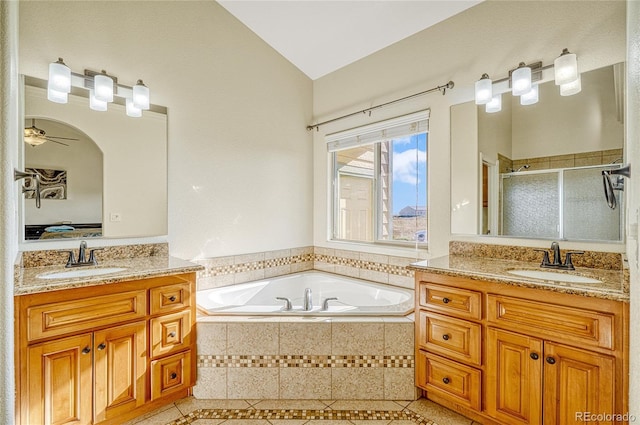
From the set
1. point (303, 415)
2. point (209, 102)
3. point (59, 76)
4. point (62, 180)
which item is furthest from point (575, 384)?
point (59, 76)

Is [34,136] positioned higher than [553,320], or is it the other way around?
[34,136]

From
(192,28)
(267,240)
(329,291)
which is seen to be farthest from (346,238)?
(192,28)

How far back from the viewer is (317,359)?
6.77ft

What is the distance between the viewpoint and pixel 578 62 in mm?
1942

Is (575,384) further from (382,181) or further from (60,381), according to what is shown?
(60,381)

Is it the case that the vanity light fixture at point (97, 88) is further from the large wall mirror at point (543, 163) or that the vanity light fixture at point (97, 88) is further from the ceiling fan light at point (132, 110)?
the large wall mirror at point (543, 163)

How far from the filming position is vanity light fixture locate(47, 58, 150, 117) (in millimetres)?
1996

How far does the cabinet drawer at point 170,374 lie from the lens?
191 cm

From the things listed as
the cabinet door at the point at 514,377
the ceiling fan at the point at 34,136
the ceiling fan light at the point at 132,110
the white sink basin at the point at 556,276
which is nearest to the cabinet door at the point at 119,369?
the ceiling fan at the point at 34,136

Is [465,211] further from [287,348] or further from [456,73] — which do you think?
[287,348]

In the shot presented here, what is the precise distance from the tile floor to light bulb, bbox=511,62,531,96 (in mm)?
2100

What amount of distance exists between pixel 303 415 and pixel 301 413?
21 millimetres

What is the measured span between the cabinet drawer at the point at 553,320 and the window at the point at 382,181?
105cm

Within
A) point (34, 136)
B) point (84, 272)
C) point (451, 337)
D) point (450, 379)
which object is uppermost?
point (34, 136)
